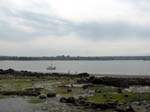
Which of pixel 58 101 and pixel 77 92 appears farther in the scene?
pixel 77 92

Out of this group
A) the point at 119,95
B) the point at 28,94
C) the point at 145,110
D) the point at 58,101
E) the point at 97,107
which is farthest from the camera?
the point at 28,94

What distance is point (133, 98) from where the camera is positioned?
4728 centimetres

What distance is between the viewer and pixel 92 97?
48.3 m

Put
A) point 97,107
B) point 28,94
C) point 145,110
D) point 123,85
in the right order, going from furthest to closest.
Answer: point 123,85
point 28,94
point 97,107
point 145,110

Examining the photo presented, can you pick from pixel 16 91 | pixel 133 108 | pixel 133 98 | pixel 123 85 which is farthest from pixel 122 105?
pixel 123 85

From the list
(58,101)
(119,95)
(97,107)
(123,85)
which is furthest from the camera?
(123,85)

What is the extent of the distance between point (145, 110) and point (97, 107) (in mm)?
5357

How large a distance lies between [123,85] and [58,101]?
23.7m

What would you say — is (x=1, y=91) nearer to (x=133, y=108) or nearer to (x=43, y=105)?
(x=43, y=105)

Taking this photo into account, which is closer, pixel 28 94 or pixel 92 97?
pixel 92 97

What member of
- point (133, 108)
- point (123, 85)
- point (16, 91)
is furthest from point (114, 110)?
point (123, 85)

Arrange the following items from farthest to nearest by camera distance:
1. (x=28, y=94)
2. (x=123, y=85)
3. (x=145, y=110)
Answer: (x=123, y=85), (x=28, y=94), (x=145, y=110)

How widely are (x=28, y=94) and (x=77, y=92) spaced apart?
7.29 m

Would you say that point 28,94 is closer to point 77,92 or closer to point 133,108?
point 77,92
